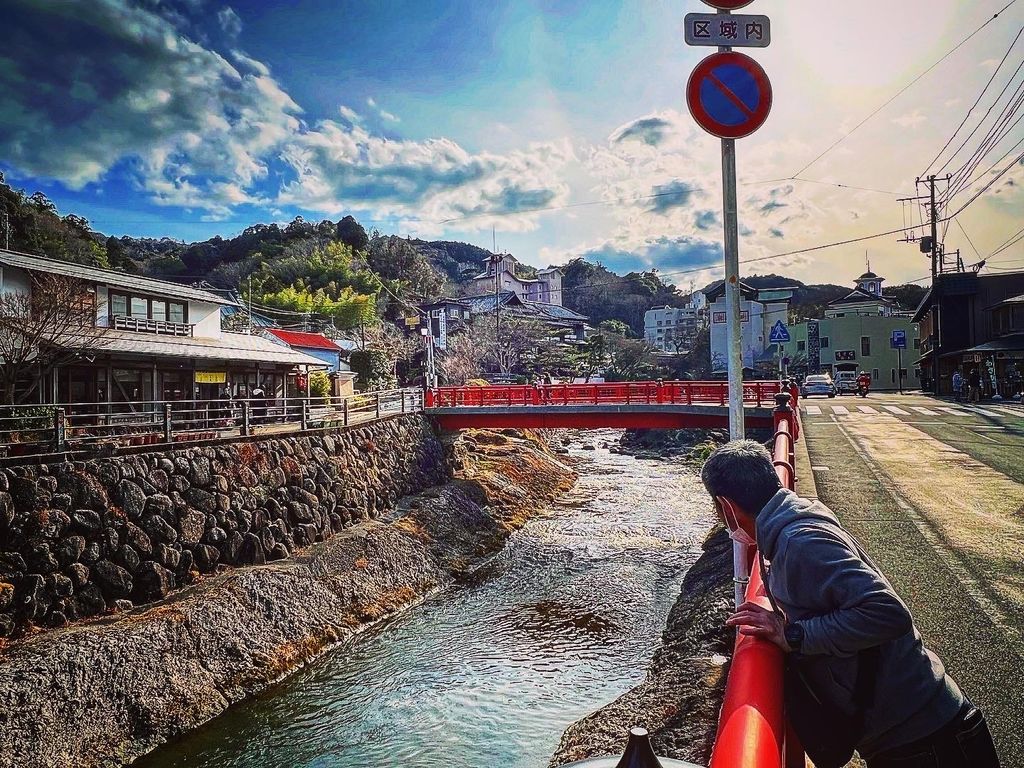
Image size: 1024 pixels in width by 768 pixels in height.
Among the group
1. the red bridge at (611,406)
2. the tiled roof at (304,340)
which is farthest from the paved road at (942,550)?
the tiled roof at (304,340)

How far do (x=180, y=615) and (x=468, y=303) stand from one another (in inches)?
2123

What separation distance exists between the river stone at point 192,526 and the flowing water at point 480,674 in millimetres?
4258

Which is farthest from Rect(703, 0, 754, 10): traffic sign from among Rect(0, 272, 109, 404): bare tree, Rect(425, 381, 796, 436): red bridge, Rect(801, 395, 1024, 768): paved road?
Rect(425, 381, 796, 436): red bridge

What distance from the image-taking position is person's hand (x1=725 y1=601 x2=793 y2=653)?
218 cm

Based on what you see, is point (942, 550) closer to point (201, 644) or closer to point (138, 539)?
point (201, 644)

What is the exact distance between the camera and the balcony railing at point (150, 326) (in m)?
21.6

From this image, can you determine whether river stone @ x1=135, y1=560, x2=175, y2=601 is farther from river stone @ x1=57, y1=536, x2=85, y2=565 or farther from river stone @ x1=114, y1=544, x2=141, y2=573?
river stone @ x1=57, y1=536, x2=85, y2=565

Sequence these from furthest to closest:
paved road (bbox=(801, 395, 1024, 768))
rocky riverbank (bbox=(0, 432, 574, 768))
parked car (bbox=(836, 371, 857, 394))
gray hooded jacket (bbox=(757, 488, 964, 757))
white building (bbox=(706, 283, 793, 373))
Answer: white building (bbox=(706, 283, 793, 373)) → parked car (bbox=(836, 371, 857, 394)) → rocky riverbank (bbox=(0, 432, 574, 768)) → paved road (bbox=(801, 395, 1024, 768)) → gray hooded jacket (bbox=(757, 488, 964, 757))

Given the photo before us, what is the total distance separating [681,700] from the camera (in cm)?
749

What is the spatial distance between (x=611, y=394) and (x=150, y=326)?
1742 cm

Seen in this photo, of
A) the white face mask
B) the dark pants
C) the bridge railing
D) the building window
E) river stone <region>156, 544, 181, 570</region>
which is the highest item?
the building window

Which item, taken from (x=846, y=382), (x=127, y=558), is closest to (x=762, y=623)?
(x=127, y=558)

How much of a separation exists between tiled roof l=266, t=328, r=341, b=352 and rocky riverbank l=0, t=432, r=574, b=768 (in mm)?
16911

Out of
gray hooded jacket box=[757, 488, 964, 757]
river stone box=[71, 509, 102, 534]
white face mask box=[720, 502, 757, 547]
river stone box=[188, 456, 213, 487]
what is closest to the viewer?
gray hooded jacket box=[757, 488, 964, 757]
